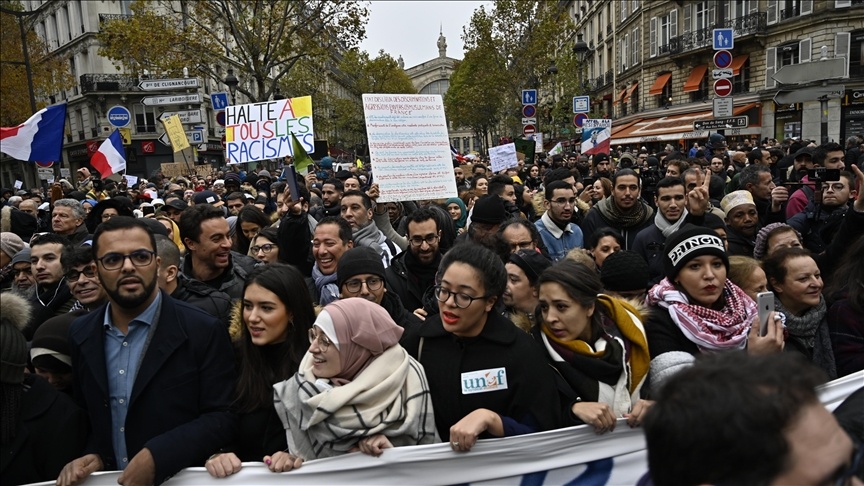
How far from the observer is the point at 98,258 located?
2.61 meters

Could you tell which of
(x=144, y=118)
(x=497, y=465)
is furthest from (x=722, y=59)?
(x=144, y=118)

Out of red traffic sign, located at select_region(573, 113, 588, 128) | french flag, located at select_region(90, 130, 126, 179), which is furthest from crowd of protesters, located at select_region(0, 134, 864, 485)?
red traffic sign, located at select_region(573, 113, 588, 128)

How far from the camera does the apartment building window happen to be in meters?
41.5

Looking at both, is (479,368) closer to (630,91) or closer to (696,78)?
(696,78)

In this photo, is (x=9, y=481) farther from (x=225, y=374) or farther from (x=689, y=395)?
(x=689, y=395)

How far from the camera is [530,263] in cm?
352

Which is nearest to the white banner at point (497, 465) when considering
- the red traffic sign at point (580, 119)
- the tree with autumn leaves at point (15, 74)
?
the red traffic sign at point (580, 119)

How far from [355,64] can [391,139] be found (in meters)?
50.3

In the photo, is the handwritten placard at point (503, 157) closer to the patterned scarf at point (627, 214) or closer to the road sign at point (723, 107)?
the road sign at point (723, 107)

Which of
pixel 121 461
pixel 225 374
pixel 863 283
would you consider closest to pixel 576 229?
pixel 863 283

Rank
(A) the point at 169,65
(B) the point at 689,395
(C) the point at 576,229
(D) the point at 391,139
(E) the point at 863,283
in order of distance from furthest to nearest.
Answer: (A) the point at 169,65 → (D) the point at 391,139 → (C) the point at 576,229 → (E) the point at 863,283 → (B) the point at 689,395

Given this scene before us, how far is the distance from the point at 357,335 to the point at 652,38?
138 ft

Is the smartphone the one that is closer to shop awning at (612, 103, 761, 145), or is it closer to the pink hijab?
the pink hijab

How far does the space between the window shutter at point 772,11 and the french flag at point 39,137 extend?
34.1 m
